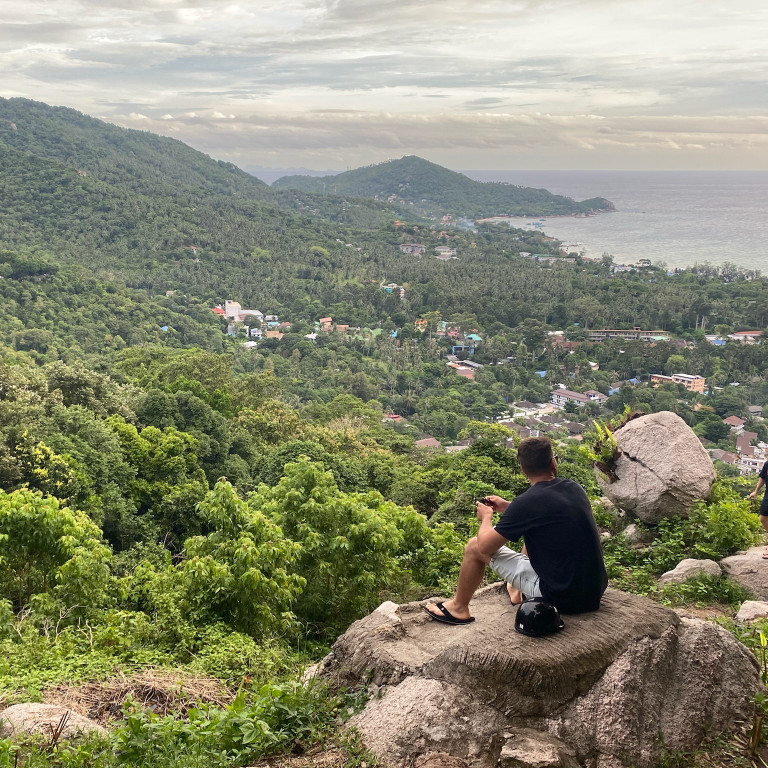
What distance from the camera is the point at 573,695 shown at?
344 centimetres

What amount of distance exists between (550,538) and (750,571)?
158 inches

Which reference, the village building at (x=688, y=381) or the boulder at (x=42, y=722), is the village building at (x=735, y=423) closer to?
the village building at (x=688, y=381)

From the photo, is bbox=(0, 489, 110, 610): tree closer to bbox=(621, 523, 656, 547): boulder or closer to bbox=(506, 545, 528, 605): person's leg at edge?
bbox=(506, 545, 528, 605): person's leg at edge

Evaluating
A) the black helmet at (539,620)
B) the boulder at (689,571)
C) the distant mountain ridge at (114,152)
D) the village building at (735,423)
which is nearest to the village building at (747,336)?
the village building at (735,423)

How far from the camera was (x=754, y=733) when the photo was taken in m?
3.21

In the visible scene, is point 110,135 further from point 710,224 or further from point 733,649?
point 733,649

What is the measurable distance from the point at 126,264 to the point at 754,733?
87218 millimetres

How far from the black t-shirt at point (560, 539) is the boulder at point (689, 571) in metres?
3.39

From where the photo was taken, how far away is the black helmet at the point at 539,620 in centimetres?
357

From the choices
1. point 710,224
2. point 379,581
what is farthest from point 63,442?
point 710,224

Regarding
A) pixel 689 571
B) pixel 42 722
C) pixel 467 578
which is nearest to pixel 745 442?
pixel 689 571

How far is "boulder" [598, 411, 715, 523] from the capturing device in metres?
8.17

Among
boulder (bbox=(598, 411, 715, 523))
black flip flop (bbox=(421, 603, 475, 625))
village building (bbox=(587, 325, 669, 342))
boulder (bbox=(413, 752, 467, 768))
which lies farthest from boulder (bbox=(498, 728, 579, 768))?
village building (bbox=(587, 325, 669, 342))

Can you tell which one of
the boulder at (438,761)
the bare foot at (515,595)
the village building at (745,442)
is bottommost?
the village building at (745,442)
